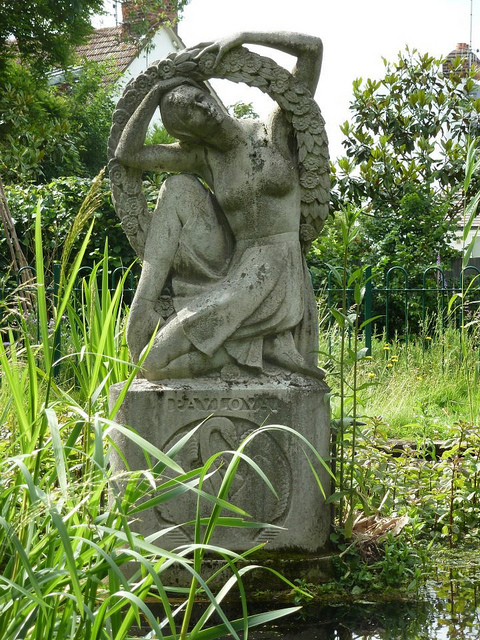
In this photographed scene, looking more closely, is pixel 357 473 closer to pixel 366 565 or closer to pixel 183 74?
pixel 366 565

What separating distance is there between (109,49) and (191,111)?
815 inches

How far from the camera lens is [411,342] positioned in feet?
29.7

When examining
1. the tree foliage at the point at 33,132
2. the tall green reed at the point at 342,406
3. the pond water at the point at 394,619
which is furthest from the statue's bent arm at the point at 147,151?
the tree foliage at the point at 33,132

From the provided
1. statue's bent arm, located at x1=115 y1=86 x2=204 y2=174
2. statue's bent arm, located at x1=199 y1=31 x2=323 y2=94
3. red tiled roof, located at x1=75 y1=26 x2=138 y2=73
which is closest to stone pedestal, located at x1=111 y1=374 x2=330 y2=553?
statue's bent arm, located at x1=115 y1=86 x2=204 y2=174

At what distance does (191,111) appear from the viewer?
3855 millimetres

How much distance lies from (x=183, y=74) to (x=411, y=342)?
5.66m

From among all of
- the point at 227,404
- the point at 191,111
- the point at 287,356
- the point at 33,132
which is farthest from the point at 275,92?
the point at 33,132

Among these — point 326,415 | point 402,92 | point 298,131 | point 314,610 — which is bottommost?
point 314,610

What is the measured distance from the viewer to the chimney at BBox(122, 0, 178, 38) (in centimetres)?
1927

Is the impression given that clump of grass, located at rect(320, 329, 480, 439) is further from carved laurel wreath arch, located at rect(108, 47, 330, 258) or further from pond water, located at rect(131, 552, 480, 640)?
carved laurel wreath arch, located at rect(108, 47, 330, 258)

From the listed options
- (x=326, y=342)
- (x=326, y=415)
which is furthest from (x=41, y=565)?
(x=326, y=342)

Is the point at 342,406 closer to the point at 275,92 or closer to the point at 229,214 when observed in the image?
the point at 229,214

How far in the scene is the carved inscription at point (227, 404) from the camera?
3.74 metres

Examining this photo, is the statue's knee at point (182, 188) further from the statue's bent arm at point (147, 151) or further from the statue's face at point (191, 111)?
the statue's face at point (191, 111)
